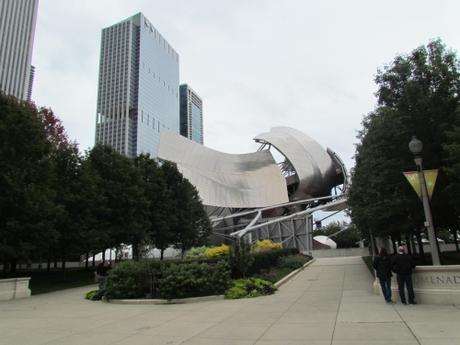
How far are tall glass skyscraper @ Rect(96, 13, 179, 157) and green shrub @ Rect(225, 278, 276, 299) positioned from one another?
9174 centimetres

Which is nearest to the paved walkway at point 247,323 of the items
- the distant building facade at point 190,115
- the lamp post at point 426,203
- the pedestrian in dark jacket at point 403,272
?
the pedestrian in dark jacket at point 403,272

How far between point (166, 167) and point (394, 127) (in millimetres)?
29972

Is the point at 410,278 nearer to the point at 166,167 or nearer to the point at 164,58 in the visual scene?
the point at 166,167

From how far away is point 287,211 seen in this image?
84438mm

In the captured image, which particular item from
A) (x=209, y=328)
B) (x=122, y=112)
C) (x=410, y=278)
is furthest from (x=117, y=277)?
(x=122, y=112)

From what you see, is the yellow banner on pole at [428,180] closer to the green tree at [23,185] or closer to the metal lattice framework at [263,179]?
the green tree at [23,185]

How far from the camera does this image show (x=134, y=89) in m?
124

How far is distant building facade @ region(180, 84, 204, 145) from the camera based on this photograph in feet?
580

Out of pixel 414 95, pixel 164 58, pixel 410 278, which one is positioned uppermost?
pixel 164 58

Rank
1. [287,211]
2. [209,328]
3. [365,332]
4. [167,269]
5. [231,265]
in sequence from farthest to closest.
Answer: [287,211], [231,265], [167,269], [209,328], [365,332]

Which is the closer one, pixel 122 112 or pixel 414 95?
pixel 414 95

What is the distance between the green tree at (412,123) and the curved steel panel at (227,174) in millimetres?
53538

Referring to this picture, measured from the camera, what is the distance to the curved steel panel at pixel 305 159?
80250 mm

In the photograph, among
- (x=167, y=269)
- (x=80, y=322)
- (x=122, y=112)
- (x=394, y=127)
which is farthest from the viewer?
(x=122, y=112)
